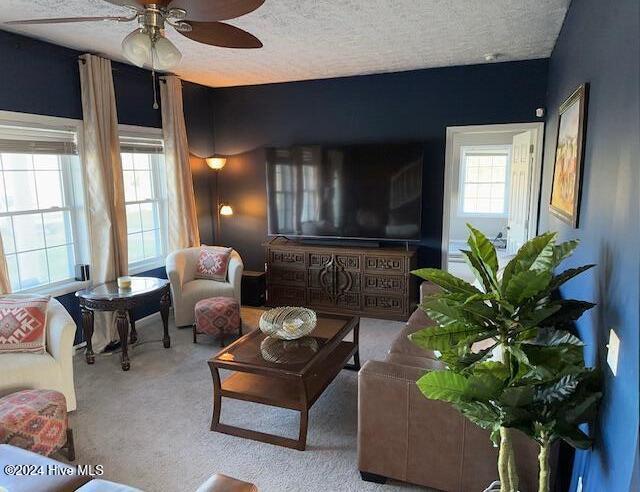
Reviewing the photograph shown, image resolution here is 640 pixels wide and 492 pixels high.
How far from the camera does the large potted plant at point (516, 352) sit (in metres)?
1.47

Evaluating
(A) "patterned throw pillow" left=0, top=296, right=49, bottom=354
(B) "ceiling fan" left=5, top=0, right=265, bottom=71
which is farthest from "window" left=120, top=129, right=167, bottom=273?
(B) "ceiling fan" left=5, top=0, right=265, bottom=71

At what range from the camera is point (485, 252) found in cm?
165

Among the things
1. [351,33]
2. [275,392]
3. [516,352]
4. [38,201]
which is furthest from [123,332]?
[516,352]

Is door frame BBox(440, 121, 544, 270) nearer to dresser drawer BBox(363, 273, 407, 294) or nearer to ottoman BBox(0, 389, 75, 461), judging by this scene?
dresser drawer BBox(363, 273, 407, 294)

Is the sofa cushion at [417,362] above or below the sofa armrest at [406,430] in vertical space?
above

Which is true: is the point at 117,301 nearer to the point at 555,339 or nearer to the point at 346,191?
the point at 346,191

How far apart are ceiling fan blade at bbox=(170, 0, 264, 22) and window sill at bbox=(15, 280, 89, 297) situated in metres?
2.99

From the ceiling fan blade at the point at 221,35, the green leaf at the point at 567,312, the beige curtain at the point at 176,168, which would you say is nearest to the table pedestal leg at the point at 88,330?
the beige curtain at the point at 176,168

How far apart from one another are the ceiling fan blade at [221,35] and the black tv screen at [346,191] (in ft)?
8.95

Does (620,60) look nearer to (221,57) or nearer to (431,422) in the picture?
(431,422)

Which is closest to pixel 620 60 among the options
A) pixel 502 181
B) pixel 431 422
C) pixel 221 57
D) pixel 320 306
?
pixel 431 422

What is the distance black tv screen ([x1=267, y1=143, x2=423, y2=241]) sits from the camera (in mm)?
4758

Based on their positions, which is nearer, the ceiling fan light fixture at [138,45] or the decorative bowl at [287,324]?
the ceiling fan light fixture at [138,45]

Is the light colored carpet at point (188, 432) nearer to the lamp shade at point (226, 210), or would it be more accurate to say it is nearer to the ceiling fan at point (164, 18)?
the ceiling fan at point (164, 18)
